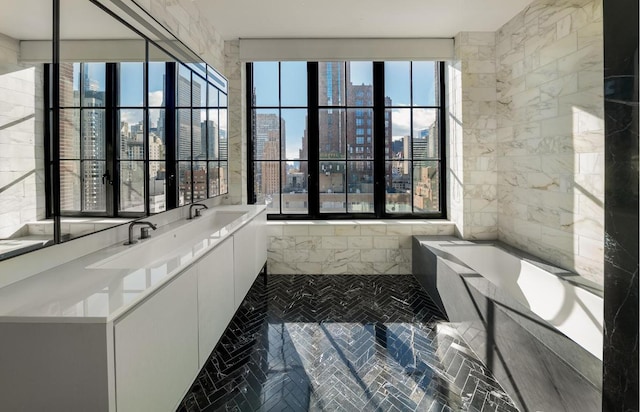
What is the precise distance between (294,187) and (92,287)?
327 cm

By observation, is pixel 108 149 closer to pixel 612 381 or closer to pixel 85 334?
pixel 85 334

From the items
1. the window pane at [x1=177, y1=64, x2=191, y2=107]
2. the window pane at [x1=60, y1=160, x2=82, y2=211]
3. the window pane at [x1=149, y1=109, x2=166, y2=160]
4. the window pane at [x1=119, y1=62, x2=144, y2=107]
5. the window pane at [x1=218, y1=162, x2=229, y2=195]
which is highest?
the window pane at [x1=177, y1=64, x2=191, y2=107]

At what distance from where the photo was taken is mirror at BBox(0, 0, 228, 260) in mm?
1271

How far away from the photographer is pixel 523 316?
1.86 m

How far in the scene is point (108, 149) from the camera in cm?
187

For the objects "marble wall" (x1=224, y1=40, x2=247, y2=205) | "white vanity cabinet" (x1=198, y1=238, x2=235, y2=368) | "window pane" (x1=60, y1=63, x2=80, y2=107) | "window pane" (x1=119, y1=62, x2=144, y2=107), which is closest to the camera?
"window pane" (x1=60, y1=63, x2=80, y2=107)

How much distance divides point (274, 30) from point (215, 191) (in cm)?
200

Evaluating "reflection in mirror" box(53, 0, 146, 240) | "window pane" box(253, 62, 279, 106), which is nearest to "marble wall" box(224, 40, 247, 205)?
"window pane" box(253, 62, 279, 106)

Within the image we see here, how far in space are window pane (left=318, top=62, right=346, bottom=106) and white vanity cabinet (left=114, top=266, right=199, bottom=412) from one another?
3304 millimetres

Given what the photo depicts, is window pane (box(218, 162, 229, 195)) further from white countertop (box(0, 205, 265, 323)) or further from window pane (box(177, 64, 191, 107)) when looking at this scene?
white countertop (box(0, 205, 265, 323))

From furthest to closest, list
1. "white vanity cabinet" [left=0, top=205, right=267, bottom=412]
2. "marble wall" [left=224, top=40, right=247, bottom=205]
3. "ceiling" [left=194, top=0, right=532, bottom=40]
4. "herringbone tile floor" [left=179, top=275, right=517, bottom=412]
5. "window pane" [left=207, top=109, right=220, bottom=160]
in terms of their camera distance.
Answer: "marble wall" [left=224, top=40, right=247, bottom=205] → "window pane" [left=207, top=109, right=220, bottom=160] → "ceiling" [left=194, top=0, right=532, bottom=40] → "herringbone tile floor" [left=179, top=275, right=517, bottom=412] → "white vanity cabinet" [left=0, top=205, right=267, bottom=412]

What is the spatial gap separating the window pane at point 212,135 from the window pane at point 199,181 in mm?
207

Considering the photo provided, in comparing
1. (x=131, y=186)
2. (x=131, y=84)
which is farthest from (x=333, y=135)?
(x=131, y=186)

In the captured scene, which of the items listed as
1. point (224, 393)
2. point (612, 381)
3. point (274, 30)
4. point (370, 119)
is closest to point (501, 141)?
point (370, 119)
